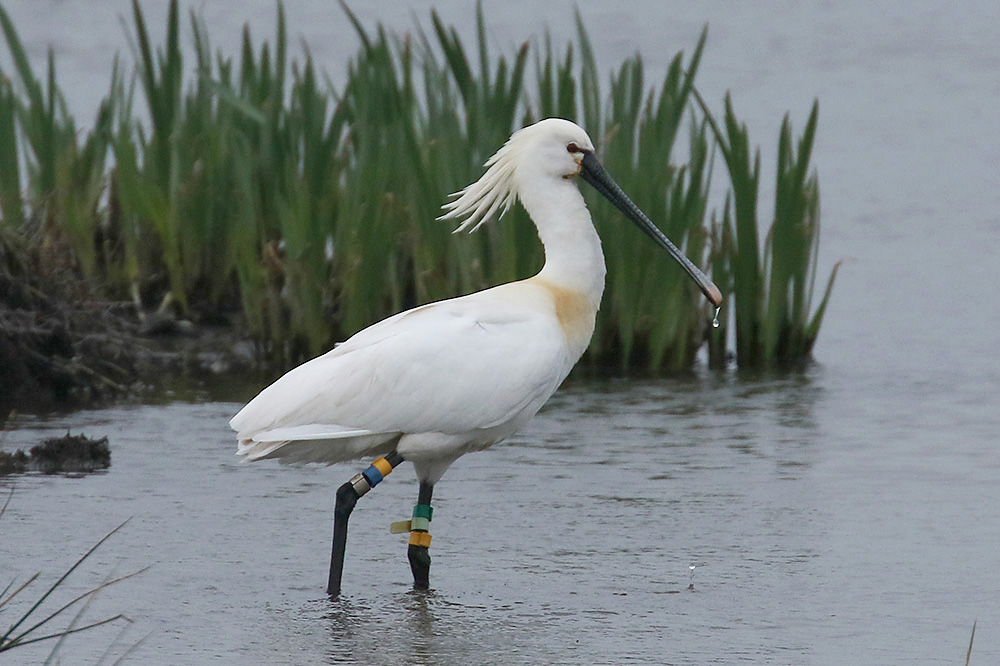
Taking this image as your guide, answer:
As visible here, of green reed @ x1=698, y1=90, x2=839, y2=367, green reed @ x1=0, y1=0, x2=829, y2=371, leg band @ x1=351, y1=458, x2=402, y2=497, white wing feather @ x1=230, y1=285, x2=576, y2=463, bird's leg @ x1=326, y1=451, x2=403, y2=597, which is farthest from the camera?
green reed @ x1=698, y1=90, x2=839, y2=367

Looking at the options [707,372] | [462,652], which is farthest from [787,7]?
[462,652]

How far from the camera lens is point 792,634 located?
5469 millimetres

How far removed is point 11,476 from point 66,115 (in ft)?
11.8

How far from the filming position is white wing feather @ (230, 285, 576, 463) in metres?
6.05

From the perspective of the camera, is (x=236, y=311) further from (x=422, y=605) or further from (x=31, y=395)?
(x=422, y=605)

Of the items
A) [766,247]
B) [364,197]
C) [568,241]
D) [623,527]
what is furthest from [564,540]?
[766,247]

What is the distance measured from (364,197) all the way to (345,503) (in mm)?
3556

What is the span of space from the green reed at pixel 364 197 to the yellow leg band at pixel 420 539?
10.8 ft

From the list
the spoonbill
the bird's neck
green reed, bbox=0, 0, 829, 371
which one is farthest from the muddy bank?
the bird's neck

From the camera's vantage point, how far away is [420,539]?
607 cm

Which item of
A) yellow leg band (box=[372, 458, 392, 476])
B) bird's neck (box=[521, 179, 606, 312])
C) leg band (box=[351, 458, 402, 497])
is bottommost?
leg band (box=[351, 458, 402, 497])

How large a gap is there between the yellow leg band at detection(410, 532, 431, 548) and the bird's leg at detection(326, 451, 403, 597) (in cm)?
21

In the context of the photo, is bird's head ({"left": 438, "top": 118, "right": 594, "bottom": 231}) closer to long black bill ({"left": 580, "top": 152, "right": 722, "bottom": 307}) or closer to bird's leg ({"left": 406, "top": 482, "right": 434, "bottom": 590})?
long black bill ({"left": 580, "top": 152, "right": 722, "bottom": 307})

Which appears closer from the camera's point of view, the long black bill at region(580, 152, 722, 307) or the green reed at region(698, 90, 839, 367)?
the long black bill at region(580, 152, 722, 307)
